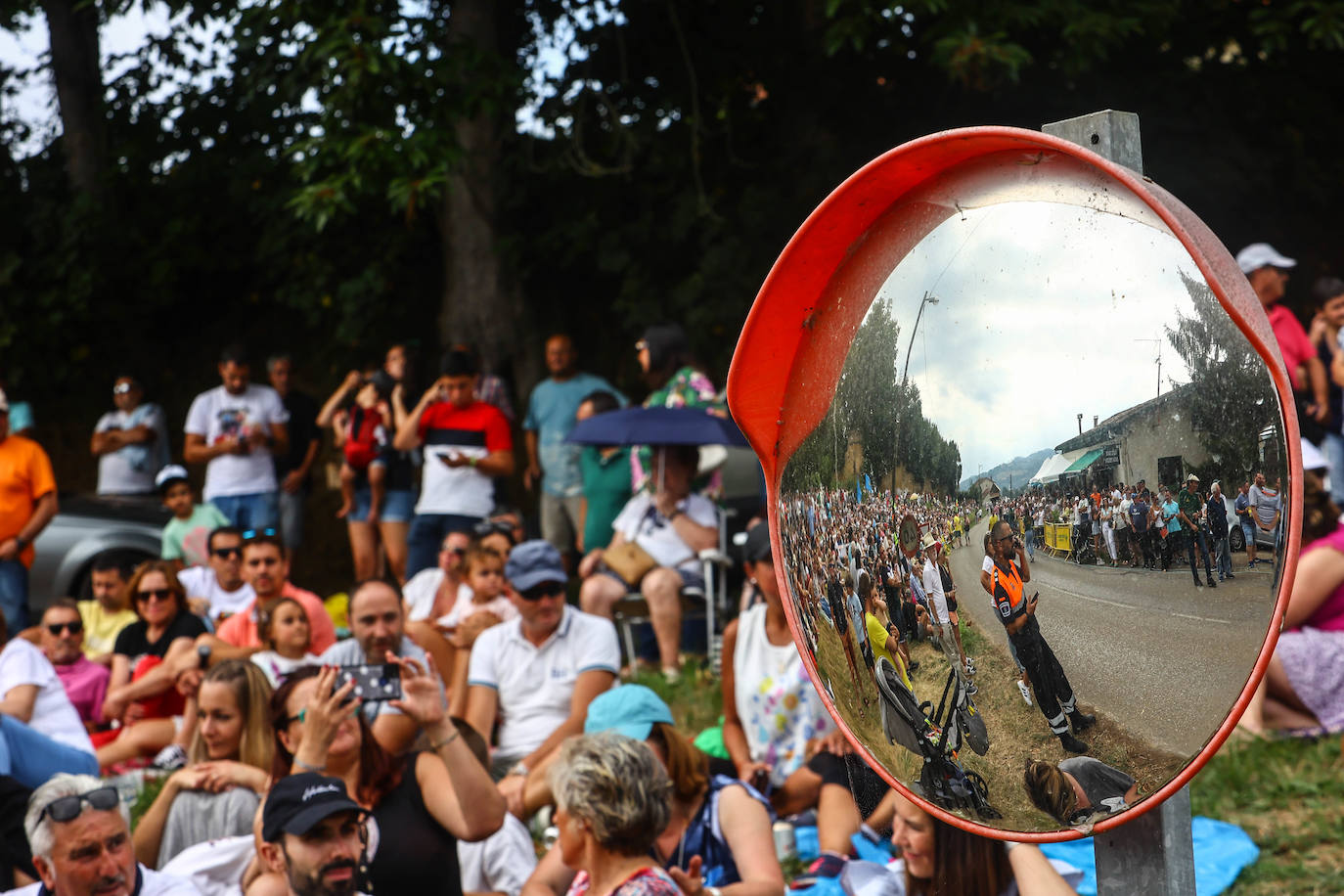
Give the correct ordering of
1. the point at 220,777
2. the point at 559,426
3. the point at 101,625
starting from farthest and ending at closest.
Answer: the point at 559,426, the point at 101,625, the point at 220,777

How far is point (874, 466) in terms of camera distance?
1244 mm

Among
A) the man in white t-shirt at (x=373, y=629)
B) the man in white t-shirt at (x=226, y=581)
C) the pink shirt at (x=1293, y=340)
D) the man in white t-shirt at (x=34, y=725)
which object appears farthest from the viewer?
the man in white t-shirt at (x=226, y=581)

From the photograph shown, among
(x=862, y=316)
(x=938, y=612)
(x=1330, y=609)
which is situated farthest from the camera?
(x=1330, y=609)

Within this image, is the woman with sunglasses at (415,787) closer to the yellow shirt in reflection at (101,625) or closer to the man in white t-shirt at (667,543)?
the man in white t-shirt at (667,543)

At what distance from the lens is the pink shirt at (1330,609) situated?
450cm

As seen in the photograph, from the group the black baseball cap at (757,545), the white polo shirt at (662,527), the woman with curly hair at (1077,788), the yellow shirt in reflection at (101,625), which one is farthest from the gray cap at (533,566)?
the woman with curly hair at (1077,788)

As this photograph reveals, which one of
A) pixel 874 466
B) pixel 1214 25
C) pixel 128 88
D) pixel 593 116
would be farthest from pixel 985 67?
pixel 128 88

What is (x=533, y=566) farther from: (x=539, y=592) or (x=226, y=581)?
(x=226, y=581)

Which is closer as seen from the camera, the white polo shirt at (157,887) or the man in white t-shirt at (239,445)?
the white polo shirt at (157,887)

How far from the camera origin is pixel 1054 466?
1.11 m

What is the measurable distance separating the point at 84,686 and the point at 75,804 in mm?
3158

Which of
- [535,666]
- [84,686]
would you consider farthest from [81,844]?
[84,686]

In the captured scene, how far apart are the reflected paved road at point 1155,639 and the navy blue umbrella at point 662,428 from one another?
16.9 feet

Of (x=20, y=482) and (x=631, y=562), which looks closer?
(x=631, y=562)
